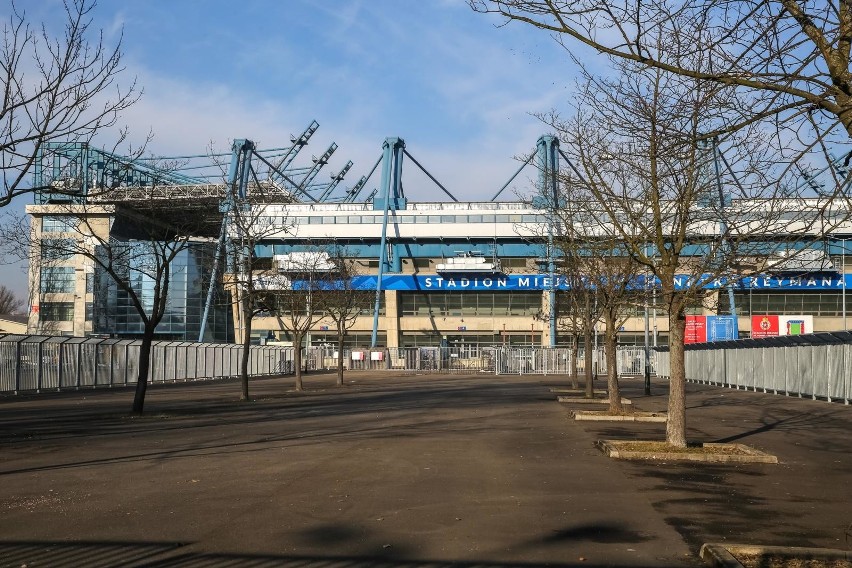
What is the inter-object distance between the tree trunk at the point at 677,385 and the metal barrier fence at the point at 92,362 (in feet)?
83.4

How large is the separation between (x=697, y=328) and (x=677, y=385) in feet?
157

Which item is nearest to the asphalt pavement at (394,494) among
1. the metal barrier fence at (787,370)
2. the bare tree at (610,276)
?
the bare tree at (610,276)

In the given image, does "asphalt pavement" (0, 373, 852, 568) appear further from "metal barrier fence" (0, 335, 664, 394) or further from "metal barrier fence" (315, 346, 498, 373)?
"metal barrier fence" (315, 346, 498, 373)

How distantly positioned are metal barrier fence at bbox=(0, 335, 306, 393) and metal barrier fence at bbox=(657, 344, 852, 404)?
29.0m

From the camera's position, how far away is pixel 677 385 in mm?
16297

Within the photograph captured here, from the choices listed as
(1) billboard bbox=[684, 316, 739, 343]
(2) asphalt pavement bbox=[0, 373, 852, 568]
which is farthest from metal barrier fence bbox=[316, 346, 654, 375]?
(2) asphalt pavement bbox=[0, 373, 852, 568]

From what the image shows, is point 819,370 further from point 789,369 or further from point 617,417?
point 617,417

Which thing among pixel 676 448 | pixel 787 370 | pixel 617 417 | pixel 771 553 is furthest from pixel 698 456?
pixel 787 370

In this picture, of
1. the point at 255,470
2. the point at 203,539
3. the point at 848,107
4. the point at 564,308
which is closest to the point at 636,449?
the point at 255,470

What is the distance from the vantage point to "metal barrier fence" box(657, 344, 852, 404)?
31938 mm

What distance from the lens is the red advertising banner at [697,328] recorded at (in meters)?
61.3

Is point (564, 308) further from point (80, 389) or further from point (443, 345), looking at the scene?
point (80, 389)

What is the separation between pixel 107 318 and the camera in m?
84.2

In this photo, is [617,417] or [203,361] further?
[203,361]
